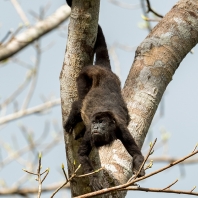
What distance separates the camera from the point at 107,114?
16.9 ft

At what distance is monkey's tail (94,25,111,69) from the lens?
545 cm

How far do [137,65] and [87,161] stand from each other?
4.08 ft

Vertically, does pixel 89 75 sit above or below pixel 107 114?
above

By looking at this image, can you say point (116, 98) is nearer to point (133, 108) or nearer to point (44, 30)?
point (133, 108)

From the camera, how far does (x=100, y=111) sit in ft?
17.0

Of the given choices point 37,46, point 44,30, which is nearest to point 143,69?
point 44,30

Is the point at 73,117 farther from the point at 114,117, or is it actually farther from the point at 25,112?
the point at 25,112

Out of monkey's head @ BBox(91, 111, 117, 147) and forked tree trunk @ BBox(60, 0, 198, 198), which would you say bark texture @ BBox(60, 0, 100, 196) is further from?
monkey's head @ BBox(91, 111, 117, 147)

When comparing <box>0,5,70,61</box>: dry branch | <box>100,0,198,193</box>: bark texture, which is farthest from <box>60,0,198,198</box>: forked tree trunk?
<box>0,5,70,61</box>: dry branch

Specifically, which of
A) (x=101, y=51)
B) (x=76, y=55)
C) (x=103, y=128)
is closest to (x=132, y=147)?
(x=103, y=128)

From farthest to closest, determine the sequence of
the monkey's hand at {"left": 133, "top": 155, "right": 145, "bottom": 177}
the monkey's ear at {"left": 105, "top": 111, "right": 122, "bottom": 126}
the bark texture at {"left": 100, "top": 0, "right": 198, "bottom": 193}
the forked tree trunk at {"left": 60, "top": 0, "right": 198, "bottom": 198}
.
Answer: the monkey's ear at {"left": 105, "top": 111, "right": 122, "bottom": 126}, the bark texture at {"left": 100, "top": 0, "right": 198, "bottom": 193}, the monkey's hand at {"left": 133, "top": 155, "right": 145, "bottom": 177}, the forked tree trunk at {"left": 60, "top": 0, "right": 198, "bottom": 198}

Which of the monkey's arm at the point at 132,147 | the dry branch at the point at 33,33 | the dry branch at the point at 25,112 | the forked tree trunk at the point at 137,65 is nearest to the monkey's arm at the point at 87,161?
the forked tree trunk at the point at 137,65

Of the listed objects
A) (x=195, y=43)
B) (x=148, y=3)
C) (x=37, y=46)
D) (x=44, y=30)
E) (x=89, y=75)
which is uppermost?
(x=37, y=46)

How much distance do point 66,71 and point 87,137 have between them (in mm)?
660
